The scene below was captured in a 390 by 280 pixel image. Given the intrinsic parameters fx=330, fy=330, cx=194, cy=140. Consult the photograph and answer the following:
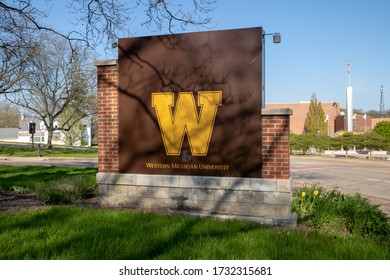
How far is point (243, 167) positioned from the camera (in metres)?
7.10

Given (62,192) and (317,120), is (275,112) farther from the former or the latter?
(317,120)

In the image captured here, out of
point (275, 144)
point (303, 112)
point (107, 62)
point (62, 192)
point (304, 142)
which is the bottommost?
point (62, 192)

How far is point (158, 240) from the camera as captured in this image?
4934mm

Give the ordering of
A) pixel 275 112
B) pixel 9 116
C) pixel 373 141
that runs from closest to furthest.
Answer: pixel 275 112, pixel 373 141, pixel 9 116

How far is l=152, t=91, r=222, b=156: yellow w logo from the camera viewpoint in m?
7.32

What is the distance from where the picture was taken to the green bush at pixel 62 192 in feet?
26.3

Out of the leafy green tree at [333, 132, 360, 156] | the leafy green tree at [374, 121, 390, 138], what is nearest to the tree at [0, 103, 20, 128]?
the leafy green tree at [333, 132, 360, 156]

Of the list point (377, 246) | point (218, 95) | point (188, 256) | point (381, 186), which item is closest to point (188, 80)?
point (218, 95)

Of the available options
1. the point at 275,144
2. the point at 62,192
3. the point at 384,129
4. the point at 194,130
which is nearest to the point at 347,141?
the point at 384,129

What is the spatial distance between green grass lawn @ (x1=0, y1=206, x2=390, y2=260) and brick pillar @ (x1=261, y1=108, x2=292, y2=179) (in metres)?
1.30

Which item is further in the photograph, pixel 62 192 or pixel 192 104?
pixel 62 192

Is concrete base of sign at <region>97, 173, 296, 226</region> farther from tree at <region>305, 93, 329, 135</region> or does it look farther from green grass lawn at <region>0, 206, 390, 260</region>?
tree at <region>305, 93, 329, 135</region>

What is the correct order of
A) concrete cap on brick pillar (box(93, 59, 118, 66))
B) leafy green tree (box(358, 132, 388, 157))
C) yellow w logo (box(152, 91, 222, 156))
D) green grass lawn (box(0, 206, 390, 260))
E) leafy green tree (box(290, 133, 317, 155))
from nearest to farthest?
green grass lawn (box(0, 206, 390, 260)), yellow w logo (box(152, 91, 222, 156)), concrete cap on brick pillar (box(93, 59, 118, 66)), leafy green tree (box(358, 132, 388, 157)), leafy green tree (box(290, 133, 317, 155))

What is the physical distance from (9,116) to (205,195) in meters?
106
